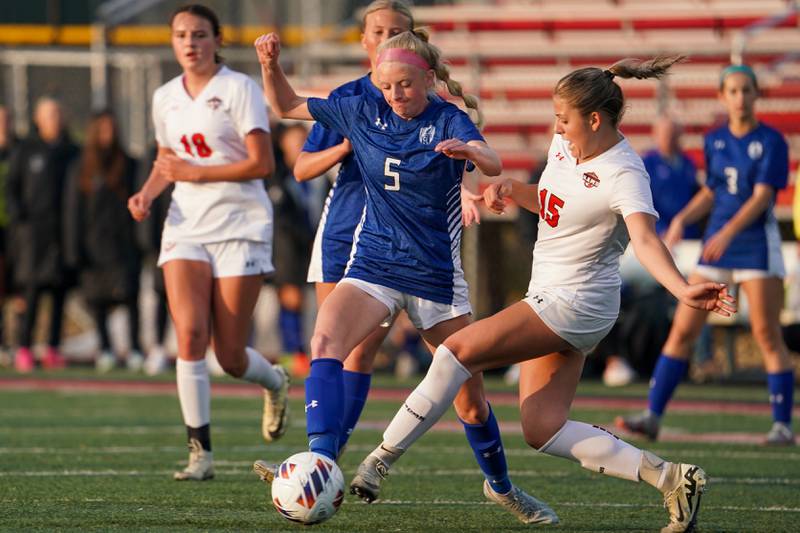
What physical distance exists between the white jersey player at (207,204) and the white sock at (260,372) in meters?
0.26

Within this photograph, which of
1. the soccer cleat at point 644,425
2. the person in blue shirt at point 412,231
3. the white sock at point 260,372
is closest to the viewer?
the person in blue shirt at point 412,231

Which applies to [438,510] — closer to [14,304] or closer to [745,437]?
[745,437]

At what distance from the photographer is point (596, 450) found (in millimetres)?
5773

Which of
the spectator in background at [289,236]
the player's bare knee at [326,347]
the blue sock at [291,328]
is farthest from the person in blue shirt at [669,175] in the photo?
the player's bare knee at [326,347]

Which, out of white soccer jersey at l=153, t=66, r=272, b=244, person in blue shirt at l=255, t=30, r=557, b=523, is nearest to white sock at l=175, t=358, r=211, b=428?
white soccer jersey at l=153, t=66, r=272, b=244

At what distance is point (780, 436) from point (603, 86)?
4.39m

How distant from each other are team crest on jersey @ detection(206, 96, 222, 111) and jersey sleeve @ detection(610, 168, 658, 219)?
8.65 feet

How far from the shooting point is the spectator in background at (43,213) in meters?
15.6

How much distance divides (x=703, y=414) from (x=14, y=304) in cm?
818

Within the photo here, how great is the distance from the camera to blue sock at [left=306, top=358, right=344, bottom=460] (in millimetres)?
5699

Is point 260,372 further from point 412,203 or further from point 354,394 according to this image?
point 412,203

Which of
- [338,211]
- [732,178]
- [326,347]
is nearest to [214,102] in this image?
[338,211]

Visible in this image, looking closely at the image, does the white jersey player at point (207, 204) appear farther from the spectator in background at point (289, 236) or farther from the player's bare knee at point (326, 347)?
the spectator in background at point (289, 236)

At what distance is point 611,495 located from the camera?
7191 millimetres
